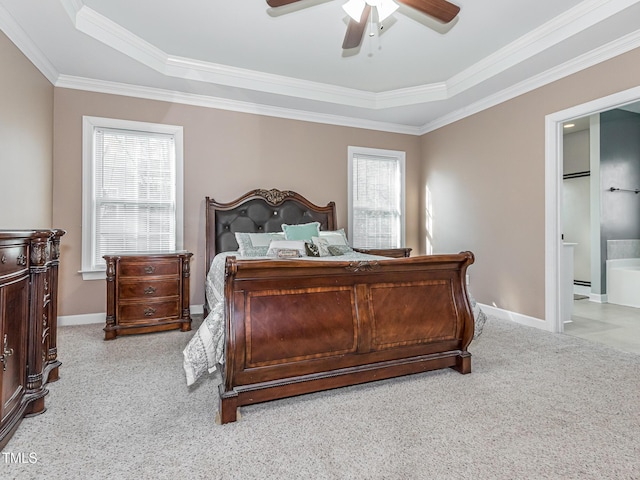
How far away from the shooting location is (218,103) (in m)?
4.27

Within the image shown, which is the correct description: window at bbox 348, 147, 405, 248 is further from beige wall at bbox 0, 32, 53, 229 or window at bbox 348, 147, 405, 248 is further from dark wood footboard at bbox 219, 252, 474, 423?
beige wall at bbox 0, 32, 53, 229

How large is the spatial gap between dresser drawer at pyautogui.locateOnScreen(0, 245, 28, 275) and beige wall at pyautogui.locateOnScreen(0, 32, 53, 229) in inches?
49.7

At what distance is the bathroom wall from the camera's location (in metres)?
5.10

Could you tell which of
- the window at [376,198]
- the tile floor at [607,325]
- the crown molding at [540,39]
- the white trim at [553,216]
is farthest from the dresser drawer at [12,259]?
the tile floor at [607,325]

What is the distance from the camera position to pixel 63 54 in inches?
126

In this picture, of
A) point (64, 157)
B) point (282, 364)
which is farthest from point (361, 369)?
Result: point (64, 157)

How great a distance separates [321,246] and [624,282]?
4.45 meters

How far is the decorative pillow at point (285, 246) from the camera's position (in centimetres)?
360

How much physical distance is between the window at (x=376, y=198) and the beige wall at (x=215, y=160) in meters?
0.13

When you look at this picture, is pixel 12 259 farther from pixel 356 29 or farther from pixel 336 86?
pixel 336 86

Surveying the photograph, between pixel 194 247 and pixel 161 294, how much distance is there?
0.84 m

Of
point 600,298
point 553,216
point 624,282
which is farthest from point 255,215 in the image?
point 624,282

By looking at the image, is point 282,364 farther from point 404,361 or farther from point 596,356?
point 596,356

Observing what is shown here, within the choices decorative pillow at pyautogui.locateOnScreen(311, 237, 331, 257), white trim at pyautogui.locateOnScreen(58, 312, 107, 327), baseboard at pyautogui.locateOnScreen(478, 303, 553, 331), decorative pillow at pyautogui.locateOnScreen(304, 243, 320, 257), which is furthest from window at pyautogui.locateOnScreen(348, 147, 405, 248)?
white trim at pyautogui.locateOnScreen(58, 312, 107, 327)
